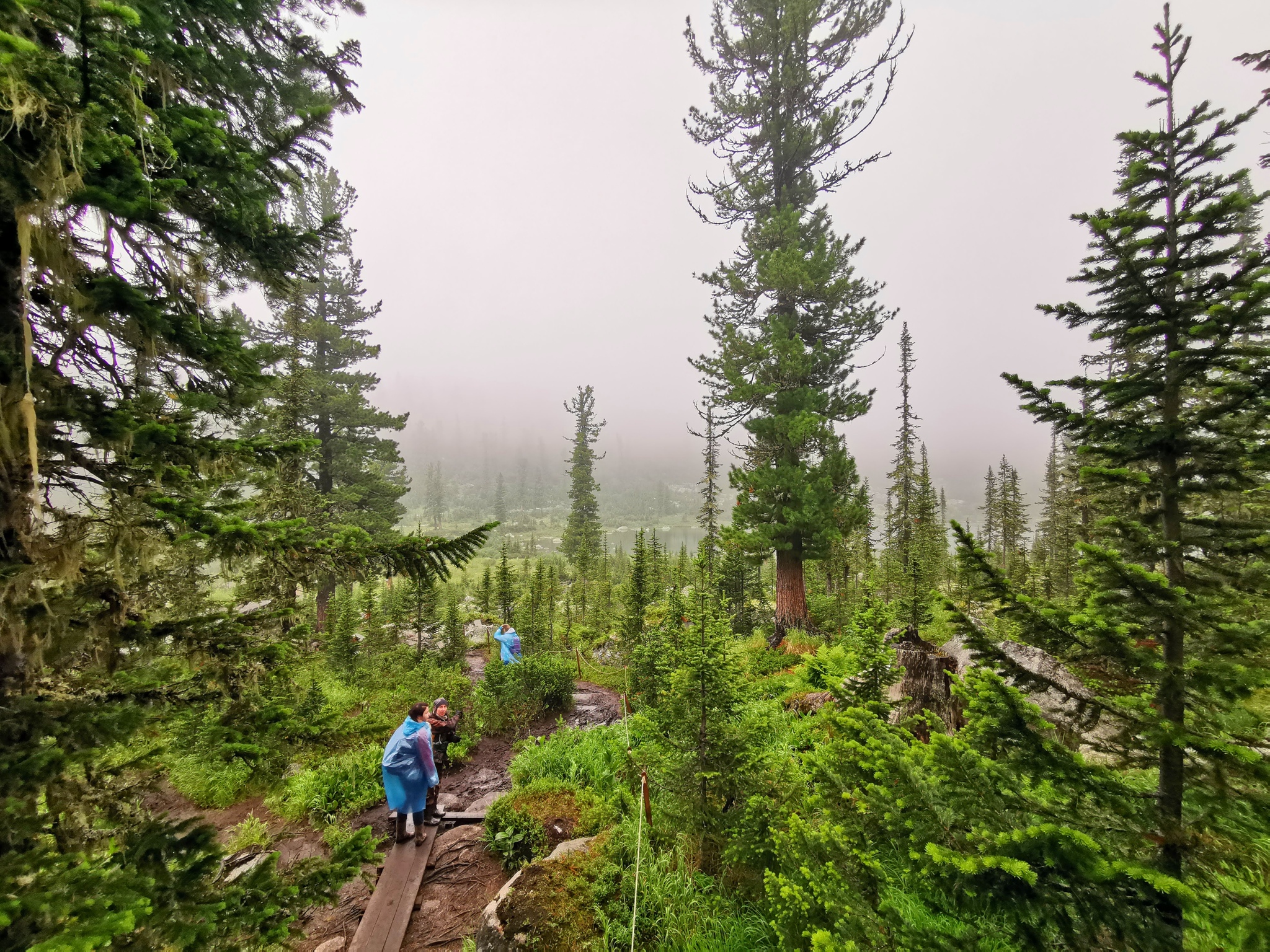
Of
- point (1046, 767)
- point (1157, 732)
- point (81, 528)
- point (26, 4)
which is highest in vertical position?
point (26, 4)

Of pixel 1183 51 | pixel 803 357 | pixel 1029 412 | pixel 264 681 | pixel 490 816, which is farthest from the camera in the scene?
pixel 803 357

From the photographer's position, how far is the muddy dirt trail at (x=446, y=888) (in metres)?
5.68

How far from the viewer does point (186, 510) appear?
280 cm

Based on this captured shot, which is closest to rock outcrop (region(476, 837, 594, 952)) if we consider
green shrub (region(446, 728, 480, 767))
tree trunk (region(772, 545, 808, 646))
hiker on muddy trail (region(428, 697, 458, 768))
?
hiker on muddy trail (region(428, 697, 458, 768))

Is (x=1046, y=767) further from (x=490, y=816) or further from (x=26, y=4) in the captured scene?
(x=490, y=816)

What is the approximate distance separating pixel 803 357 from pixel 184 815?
1753cm

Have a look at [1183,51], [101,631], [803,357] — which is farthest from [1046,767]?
[803,357]

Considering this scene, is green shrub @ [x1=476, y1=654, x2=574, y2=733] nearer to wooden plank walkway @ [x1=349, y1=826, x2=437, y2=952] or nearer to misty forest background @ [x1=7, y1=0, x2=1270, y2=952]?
wooden plank walkway @ [x1=349, y1=826, x2=437, y2=952]

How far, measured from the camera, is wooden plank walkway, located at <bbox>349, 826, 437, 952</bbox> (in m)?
5.50

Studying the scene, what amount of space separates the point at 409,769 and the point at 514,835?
76.2 inches

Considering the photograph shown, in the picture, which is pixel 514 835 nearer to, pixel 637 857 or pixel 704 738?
pixel 637 857

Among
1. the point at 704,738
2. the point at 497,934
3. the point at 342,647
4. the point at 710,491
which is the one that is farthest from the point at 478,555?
the point at 710,491

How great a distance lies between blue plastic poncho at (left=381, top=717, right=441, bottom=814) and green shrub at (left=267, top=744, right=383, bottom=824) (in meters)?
2.18

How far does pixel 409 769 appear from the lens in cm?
707
